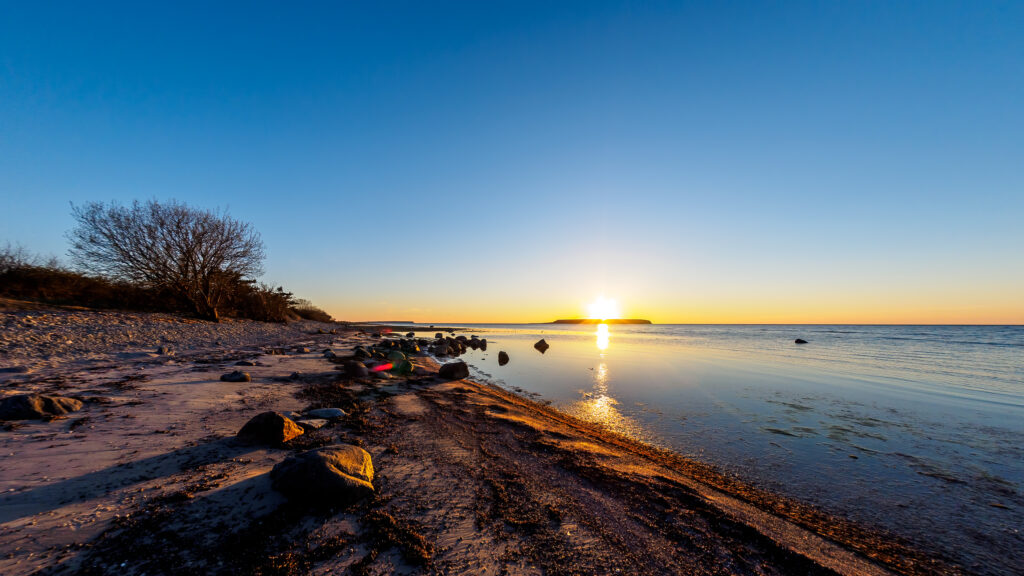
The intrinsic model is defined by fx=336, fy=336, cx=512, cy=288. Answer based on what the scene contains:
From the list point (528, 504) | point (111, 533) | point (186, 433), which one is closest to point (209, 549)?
point (111, 533)

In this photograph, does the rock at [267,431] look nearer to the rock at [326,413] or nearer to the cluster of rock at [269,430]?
the cluster of rock at [269,430]

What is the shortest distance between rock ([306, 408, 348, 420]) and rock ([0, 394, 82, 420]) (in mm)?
3370

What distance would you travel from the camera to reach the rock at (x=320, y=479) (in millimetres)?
3527

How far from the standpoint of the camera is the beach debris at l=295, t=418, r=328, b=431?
19.2ft

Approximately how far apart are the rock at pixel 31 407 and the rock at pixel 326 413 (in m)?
3.37

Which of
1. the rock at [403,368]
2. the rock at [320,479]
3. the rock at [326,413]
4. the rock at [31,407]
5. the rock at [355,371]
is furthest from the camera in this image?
the rock at [403,368]

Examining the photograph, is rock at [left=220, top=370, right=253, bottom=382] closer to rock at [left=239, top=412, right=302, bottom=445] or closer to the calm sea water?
rock at [left=239, top=412, right=302, bottom=445]

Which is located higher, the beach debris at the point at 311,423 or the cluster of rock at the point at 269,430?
the cluster of rock at the point at 269,430

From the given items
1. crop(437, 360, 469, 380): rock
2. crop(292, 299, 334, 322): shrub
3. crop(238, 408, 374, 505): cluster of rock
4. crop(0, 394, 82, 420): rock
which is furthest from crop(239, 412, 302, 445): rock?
crop(292, 299, 334, 322): shrub

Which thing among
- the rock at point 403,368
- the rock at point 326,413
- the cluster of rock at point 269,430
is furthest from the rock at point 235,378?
the rock at point 403,368

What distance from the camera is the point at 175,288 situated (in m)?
23.1

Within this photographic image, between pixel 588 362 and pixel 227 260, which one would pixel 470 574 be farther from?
pixel 227 260

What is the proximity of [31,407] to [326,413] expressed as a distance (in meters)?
3.88

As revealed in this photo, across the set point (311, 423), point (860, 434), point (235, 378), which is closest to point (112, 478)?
point (311, 423)
